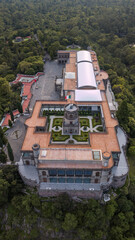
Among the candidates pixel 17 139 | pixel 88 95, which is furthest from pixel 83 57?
pixel 17 139

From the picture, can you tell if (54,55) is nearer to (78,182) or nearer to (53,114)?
(53,114)

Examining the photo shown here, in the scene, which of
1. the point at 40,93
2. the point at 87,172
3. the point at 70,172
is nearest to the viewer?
the point at 87,172

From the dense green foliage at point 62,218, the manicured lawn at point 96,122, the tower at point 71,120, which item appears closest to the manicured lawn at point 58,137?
the tower at point 71,120

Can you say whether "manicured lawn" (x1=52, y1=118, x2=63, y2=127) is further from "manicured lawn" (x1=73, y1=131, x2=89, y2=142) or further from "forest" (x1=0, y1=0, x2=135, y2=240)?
"forest" (x1=0, y1=0, x2=135, y2=240)

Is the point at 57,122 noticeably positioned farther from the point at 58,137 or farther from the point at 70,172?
the point at 70,172

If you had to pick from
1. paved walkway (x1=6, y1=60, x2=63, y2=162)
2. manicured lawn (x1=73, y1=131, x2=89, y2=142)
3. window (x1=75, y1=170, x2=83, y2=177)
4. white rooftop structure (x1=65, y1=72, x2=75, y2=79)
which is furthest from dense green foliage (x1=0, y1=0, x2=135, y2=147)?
window (x1=75, y1=170, x2=83, y2=177)

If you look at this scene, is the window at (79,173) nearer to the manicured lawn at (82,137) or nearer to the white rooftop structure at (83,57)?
the manicured lawn at (82,137)

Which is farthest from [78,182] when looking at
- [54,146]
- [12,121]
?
[12,121]
